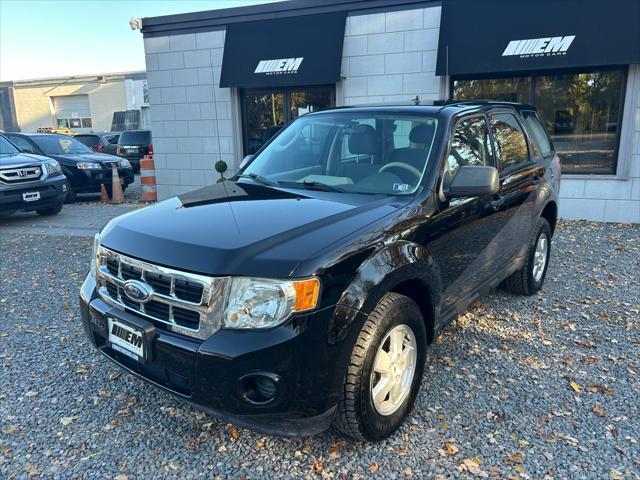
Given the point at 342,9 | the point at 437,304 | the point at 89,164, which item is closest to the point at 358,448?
the point at 437,304

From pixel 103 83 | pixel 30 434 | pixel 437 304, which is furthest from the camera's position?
pixel 103 83

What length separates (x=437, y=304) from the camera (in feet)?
10.2

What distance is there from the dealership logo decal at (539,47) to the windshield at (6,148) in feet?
30.2

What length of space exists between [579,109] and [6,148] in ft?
34.6

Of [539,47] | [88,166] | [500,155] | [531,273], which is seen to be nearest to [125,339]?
[500,155]

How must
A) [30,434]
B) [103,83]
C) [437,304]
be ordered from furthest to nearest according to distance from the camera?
[103,83] → [437,304] → [30,434]

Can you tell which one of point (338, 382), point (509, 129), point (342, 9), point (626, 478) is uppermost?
point (342, 9)

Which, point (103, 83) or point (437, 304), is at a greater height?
point (103, 83)

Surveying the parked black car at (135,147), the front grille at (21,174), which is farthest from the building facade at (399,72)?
the parked black car at (135,147)

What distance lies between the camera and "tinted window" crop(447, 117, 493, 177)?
3430 mm

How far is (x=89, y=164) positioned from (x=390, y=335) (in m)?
11.2

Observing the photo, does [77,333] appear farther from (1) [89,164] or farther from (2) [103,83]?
(2) [103,83]

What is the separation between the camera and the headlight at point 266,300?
2.23 metres

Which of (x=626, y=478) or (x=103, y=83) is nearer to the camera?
(x=626, y=478)
